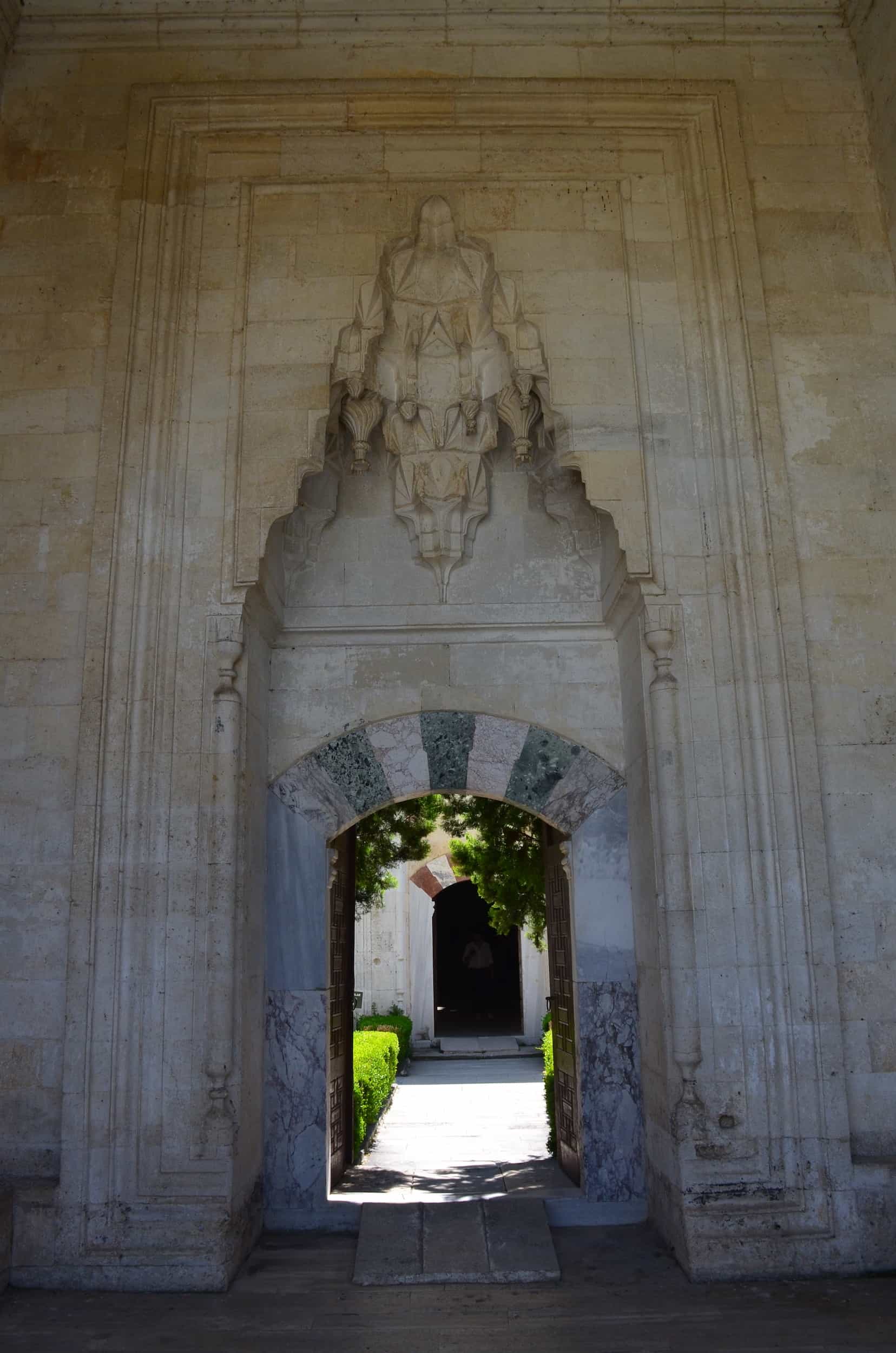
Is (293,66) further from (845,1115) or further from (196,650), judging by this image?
(845,1115)

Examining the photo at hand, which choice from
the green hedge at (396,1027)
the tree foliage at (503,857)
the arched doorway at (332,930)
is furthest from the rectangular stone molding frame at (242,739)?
the green hedge at (396,1027)

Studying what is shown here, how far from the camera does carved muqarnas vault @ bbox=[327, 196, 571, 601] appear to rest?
14.6 ft

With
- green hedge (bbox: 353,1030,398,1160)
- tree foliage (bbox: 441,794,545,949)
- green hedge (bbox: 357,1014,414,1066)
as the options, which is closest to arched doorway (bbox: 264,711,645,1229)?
green hedge (bbox: 353,1030,398,1160)

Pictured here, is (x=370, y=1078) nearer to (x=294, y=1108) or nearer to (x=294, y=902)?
(x=294, y=1108)

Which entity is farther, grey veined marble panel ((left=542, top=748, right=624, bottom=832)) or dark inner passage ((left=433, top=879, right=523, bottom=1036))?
dark inner passage ((left=433, top=879, right=523, bottom=1036))

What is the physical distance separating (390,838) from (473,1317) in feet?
15.5

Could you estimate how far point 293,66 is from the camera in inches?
189

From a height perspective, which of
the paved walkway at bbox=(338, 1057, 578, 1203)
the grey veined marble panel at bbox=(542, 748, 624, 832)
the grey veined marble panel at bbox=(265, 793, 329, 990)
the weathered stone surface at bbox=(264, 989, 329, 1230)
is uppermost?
the grey veined marble panel at bbox=(542, 748, 624, 832)

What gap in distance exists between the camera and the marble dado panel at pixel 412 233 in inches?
166

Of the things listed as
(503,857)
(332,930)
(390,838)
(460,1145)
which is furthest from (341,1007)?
(390,838)

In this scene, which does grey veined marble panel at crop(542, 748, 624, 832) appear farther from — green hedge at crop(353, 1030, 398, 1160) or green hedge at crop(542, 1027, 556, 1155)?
green hedge at crop(353, 1030, 398, 1160)

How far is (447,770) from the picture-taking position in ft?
14.9

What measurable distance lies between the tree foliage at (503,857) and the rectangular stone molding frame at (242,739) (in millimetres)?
2517

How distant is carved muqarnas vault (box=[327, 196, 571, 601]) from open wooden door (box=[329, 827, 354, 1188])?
146cm
